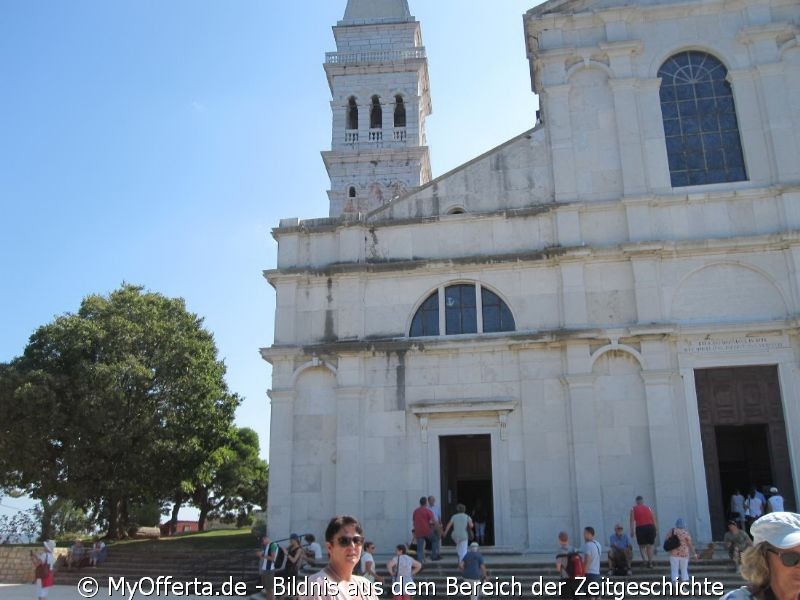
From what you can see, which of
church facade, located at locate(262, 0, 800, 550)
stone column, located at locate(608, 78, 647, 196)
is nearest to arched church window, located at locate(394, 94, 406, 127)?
church facade, located at locate(262, 0, 800, 550)

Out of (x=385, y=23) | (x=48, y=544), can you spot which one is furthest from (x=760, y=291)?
(x=385, y=23)

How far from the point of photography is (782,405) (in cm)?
1881

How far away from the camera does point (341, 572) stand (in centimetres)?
446

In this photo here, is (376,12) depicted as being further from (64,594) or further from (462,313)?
(64,594)

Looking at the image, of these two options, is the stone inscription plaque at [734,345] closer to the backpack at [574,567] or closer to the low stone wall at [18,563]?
the backpack at [574,567]

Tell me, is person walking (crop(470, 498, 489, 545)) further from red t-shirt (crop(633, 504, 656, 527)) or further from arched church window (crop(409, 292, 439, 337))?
red t-shirt (crop(633, 504, 656, 527))

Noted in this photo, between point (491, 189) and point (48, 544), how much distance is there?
15.0 metres

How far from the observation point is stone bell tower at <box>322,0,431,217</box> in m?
51.2

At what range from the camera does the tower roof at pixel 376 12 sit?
56.9 metres

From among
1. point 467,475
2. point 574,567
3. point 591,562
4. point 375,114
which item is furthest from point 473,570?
point 375,114

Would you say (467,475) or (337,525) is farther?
(467,475)

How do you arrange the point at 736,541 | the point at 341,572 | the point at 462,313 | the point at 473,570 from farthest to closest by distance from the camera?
the point at 462,313 → the point at 736,541 → the point at 473,570 → the point at 341,572

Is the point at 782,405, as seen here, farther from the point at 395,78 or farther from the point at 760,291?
the point at 395,78

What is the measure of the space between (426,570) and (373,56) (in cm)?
4477
